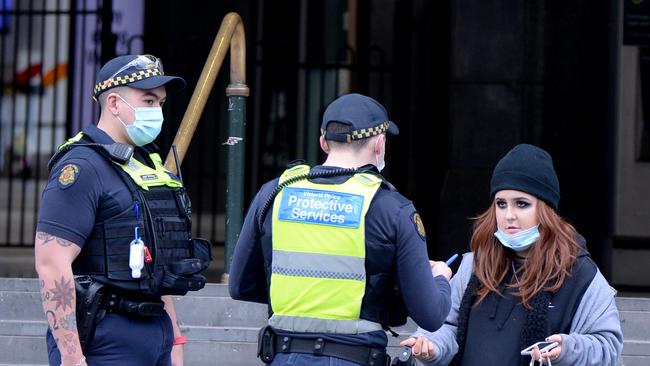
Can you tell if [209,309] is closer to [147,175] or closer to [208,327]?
[208,327]

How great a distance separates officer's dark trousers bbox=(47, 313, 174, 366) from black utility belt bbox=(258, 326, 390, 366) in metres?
0.46

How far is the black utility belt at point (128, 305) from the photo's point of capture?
12.3 ft

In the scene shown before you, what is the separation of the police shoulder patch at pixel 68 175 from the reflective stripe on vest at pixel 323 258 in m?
0.64

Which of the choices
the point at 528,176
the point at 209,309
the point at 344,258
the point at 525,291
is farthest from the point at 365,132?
the point at 209,309

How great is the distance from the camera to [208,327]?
19.6 ft

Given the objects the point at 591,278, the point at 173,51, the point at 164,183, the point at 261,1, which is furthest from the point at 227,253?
the point at 261,1

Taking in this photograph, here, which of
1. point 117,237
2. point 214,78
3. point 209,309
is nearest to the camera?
point 117,237

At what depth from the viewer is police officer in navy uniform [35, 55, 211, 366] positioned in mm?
3645

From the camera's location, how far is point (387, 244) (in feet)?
11.4

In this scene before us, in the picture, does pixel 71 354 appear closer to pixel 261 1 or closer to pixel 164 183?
pixel 164 183

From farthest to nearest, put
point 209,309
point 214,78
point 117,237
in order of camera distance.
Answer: point 214,78 → point 209,309 → point 117,237

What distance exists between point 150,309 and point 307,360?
618 millimetres

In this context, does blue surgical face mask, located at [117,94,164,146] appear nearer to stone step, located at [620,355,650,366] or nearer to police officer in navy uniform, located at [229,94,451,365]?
police officer in navy uniform, located at [229,94,451,365]

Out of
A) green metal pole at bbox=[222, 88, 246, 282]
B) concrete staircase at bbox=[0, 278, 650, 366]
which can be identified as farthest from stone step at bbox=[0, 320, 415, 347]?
green metal pole at bbox=[222, 88, 246, 282]
